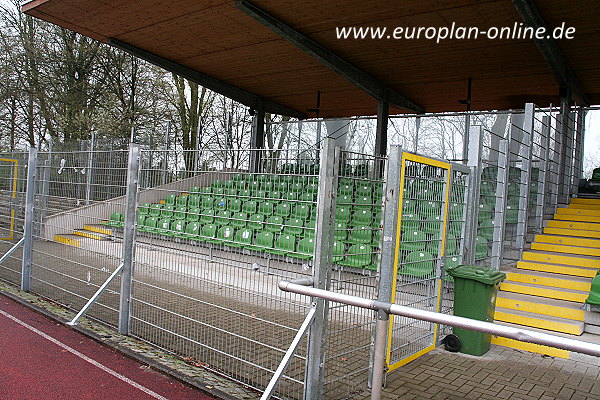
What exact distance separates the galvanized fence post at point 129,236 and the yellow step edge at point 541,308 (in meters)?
5.10

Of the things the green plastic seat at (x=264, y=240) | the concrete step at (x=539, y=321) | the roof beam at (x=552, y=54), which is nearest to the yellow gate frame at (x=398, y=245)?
the green plastic seat at (x=264, y=240)

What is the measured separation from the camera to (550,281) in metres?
6.79

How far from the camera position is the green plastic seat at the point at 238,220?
171 inches

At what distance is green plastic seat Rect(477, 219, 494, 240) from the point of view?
691 cm

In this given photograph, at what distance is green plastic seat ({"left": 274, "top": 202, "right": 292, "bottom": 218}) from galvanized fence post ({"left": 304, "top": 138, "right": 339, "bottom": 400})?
2.11 ft

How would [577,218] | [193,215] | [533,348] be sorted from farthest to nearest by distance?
[577,218] < [533,348] < [193,215]

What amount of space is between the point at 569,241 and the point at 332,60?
6535mm

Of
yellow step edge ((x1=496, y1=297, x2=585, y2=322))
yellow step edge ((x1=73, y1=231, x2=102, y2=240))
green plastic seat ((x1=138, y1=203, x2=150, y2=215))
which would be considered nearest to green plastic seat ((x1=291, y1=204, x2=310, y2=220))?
green plastic seat ((x1=138, y1=203, x2=150, y2=215))

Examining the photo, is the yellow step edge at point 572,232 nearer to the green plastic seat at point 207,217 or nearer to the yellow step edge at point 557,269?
the yellow step edge at point 557,269

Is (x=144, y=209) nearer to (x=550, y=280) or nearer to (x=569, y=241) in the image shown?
(x=550, y=280)

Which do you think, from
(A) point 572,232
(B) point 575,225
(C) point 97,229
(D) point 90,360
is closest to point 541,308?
(A) point 572,232

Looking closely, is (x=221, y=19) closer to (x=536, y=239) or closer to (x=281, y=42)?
(x=281, y=42)

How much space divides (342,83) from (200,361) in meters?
10.2

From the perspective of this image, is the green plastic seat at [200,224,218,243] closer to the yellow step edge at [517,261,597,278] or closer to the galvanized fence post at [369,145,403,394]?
the galvanized fence post at [369,145,403,394]
